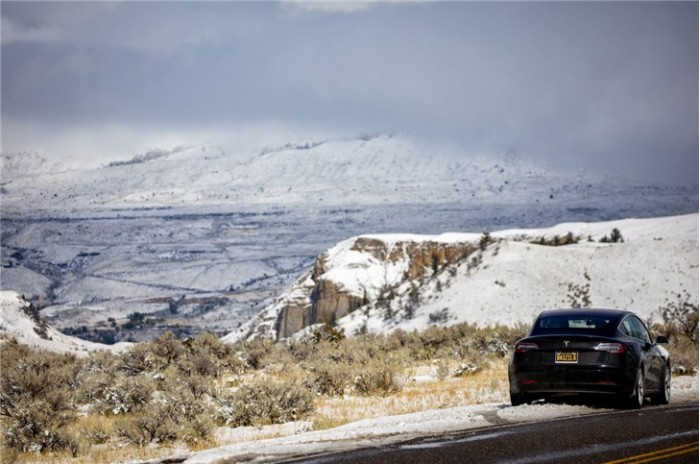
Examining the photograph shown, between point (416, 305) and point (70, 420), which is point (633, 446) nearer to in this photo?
point (70, 420)

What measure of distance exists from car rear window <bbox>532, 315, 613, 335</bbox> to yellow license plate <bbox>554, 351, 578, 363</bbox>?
483 mm

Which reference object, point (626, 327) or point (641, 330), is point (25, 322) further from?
point (626, 327)

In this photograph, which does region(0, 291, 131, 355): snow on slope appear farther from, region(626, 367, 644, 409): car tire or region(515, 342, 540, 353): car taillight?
region(626, 367, 644, 409): car tire

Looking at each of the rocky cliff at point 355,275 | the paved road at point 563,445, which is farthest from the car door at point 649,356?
the rocky cliff at point 355,275

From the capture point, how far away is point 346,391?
73.0ft

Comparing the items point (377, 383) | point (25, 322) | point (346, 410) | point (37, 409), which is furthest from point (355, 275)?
point (37, 409)

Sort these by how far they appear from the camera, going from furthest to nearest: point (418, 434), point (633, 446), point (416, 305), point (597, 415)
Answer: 1. point (416, 305)
2. point (597, 415)
3. point (418, 434)
4. point (633, 446)

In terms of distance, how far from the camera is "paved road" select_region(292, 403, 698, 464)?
456 inches

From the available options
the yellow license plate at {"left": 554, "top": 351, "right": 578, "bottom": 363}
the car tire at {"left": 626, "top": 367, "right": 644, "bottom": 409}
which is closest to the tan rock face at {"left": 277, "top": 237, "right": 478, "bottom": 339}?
the car tire at {"left": 626, "top": 367, "right": 644, "bottom": 409}

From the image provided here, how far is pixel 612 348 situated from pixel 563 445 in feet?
13.4

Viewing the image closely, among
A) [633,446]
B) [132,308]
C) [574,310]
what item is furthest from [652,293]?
[132,308]

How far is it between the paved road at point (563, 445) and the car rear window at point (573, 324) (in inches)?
72.9

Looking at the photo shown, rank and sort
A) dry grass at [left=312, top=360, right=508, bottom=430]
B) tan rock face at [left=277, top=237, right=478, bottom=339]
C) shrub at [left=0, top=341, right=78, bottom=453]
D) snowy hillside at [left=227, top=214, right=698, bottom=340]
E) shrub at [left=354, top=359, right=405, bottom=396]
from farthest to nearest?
tan rock face at [left=277, top=237, right=478, bottom=339] < snowy hillside at [left=227, top=214, right=698, bottom=340] < shrub at [left=354, top=359, right=405, bottom=396] < dry grass at [left=312, top=360, right=508, bottom=430] < shrub at [left=0, top=341, right=78, bottom=453]

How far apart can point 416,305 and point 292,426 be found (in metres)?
62.3
